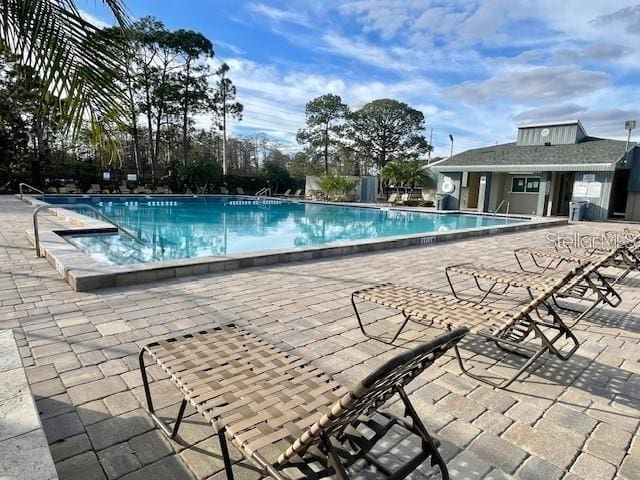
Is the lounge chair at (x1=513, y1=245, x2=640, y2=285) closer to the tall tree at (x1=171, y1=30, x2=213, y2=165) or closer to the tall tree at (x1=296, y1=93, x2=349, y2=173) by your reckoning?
the tall tree at (x1=171, y1=30, x2=213, y2=165)

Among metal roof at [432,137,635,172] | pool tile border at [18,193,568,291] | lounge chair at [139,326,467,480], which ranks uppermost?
metal roof at [432,137,635,172]

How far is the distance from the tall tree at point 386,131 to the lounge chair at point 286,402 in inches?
1366

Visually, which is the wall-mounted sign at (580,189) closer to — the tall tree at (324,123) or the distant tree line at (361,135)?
the distant tree line at (361,135)

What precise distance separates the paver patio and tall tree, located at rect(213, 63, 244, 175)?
26375 millimetres

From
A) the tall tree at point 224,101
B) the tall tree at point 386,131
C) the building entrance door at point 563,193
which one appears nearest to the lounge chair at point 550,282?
the building entrance door at point 563,193

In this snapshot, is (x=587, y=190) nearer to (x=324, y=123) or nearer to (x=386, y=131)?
(x=386, y=131)

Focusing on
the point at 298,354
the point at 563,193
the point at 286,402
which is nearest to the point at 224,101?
the point at 563,193

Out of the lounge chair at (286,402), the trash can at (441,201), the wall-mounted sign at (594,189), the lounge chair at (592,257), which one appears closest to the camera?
the lounge chair at (286,402)

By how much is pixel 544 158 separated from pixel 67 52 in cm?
2090

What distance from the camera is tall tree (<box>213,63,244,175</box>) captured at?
2942 centimetres

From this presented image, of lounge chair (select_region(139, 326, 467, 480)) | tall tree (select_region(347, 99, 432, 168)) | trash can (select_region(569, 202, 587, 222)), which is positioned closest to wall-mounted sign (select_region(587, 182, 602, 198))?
trash can (select_region(569, 202, 587, 222))

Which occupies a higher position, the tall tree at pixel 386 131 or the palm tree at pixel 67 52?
the tall tree at pixel 386 131

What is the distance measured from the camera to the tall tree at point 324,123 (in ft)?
110

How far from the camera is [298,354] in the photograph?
287 cm
